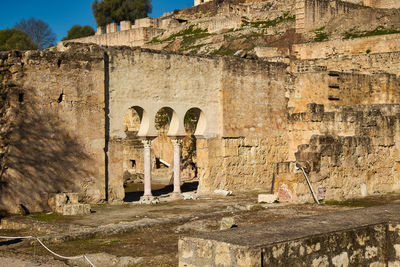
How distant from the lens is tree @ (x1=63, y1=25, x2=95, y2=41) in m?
71.8

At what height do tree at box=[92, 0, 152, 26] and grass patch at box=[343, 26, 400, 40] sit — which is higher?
tree at box=[92, 0, 152, 26]

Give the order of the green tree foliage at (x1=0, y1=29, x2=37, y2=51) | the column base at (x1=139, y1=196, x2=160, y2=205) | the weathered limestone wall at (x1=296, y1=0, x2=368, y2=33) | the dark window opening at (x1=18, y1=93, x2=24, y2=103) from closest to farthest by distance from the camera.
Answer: the dark window opening at (x1=18, y1=93, x2=24, y2=103)
the column base at (x1=139, y1=196, x2=160, y2=205)
the weathered limestone wall at (x1=296, y1=0, x2=368, y2=33)
the green tree foliage at (x1=0, y1=29, x2=37, y2=51)

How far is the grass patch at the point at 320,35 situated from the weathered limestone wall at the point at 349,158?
54.8 feet

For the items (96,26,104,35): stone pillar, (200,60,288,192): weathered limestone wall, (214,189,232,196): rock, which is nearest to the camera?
(214,189,232,196): rock

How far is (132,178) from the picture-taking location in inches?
929

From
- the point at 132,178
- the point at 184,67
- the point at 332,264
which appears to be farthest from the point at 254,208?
the point at 132,178

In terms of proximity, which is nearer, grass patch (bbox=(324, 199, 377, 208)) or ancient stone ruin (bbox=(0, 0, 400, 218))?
grass patch (bbox=(324, 199, 377, 208))

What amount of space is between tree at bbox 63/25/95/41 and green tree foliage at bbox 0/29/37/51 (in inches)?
444

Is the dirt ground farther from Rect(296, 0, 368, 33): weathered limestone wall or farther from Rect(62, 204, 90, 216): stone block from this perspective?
Rect(296, 0, 368, 33): weathered limestone wall

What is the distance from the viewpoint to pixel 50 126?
1298 centimetres

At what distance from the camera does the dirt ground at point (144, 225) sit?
801 centimetres

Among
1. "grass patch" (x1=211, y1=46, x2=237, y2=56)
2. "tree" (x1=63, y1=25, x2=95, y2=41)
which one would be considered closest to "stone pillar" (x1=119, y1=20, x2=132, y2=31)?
"tree" (x1=63, y1=25, x2=95, y2=41)

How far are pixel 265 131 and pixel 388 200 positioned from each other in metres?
5.59

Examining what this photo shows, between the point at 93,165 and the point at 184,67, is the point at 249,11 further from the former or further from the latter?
the point at 93,165
